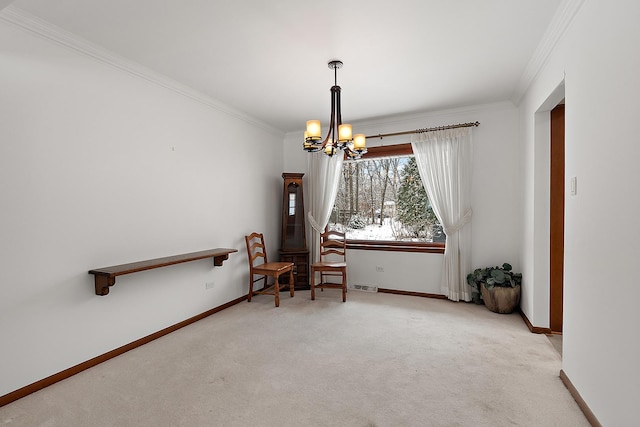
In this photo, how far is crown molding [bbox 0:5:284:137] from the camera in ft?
7.17

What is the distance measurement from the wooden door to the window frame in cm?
148

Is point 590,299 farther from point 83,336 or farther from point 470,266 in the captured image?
point 83,336

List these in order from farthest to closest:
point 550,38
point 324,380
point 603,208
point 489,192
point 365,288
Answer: point 365,288 < point 489,192 < point 550,38 < point 324,380 < point 603,208

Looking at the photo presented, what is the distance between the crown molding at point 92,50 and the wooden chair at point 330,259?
251 cm

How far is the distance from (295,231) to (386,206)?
154 centimetres

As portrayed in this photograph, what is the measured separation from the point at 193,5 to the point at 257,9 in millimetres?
430

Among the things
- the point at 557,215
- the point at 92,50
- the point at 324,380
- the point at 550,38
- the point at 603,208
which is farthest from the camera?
the point at 557,215

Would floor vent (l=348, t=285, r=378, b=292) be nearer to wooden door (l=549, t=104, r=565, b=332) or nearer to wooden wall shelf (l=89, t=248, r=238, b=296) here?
wooden door (l=549, t=104, r=565, b=332)

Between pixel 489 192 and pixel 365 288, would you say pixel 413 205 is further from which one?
pixel 365 288

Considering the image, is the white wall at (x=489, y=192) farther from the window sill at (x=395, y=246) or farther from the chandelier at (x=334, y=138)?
the chandelier at (x=334, y=138)

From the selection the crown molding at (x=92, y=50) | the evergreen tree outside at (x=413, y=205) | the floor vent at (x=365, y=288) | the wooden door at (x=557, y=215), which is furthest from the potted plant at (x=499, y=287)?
the crown molding at (x=92, y=50)

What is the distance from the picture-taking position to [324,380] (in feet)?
7.68

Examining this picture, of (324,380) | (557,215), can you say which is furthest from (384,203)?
(324,380)

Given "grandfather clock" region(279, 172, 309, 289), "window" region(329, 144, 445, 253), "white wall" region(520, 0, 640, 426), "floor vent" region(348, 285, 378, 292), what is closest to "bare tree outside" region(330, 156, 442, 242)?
"window" region(329, 144, 445, 253)
